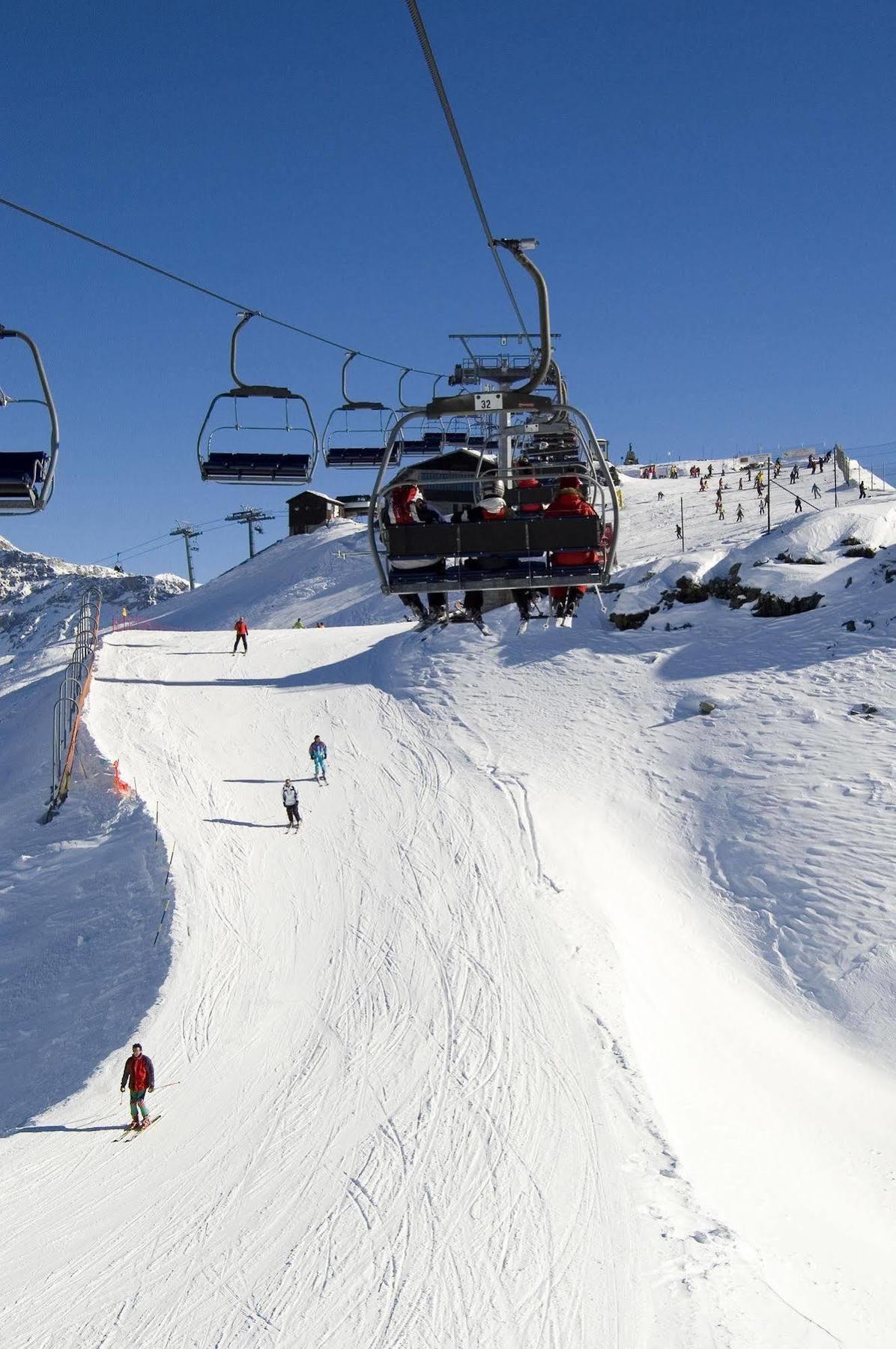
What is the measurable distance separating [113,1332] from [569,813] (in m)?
15.4

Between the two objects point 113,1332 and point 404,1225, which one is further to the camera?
point 404,1225

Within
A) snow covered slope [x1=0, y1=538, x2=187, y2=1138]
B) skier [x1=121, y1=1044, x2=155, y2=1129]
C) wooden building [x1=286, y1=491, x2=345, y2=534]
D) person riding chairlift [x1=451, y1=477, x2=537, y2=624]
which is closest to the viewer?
person riding chairlift [x1=451, y1=477, x2=537, y2=624]

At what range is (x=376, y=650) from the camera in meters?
35.3

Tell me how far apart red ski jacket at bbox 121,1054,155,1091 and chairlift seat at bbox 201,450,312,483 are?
8134 millimetres

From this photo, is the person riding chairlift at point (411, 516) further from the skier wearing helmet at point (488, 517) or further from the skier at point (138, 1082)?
the skier at point (138, 1082)

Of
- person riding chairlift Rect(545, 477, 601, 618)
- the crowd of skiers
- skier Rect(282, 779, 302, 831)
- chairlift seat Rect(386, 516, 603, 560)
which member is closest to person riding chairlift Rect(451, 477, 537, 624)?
the crowd of skiers

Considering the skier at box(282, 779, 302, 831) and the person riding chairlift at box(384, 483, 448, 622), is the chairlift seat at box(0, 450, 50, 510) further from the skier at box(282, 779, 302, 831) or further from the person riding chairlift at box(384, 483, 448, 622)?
the skier at box(282, 779, 302, 831)

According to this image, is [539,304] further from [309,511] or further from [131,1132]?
[309,511]

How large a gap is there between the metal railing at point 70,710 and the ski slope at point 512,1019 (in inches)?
33.0

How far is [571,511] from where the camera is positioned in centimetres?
1146

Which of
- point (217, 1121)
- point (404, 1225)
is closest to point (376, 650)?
point (217, 1121)

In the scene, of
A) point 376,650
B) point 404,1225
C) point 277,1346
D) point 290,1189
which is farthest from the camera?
point 376,650

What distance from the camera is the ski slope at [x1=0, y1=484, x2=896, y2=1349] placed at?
9125 mm

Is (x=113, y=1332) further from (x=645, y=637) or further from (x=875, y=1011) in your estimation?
(x=645, y=637)
